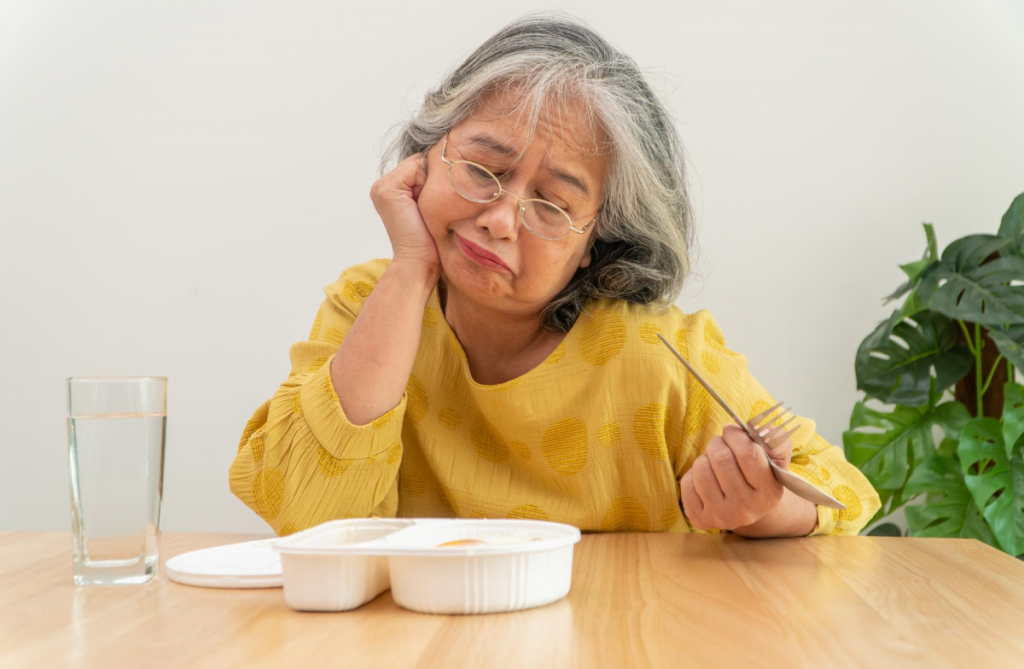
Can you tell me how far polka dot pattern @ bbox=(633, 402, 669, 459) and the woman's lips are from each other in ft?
1.01

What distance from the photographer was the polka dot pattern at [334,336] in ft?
4.34

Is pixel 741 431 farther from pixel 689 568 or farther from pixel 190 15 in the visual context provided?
pixel 190 15

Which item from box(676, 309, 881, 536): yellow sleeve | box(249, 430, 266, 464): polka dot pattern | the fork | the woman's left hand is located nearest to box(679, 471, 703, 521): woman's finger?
the woman's left hand

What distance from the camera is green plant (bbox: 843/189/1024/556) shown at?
6.56ft

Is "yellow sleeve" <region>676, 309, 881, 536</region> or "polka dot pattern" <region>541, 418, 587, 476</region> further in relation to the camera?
"polka dot pattern" <region>541, 418, 587, 476</region>

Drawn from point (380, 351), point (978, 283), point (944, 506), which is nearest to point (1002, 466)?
point (944, 506)

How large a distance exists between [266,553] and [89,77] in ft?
7.01

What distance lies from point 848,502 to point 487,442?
53 centimetres

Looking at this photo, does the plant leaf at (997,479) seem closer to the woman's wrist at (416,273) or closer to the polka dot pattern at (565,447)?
the polka dot pattern at (565,447)

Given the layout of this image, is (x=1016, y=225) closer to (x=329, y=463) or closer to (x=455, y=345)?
(x=455, y=345)

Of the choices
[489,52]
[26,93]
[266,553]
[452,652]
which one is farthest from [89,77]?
[452,652]

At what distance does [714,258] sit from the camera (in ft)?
7.92

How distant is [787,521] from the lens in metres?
1.06

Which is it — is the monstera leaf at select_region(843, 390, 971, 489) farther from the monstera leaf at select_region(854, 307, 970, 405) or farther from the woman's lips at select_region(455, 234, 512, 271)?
the woman's lips at select_region(455, 234, 512, 271)
